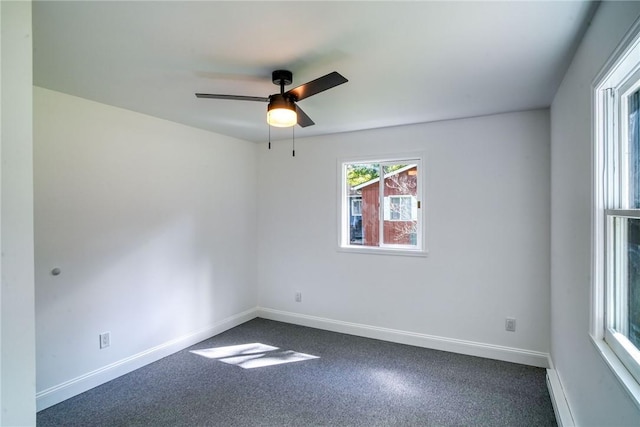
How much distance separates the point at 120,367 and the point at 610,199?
3.70 m

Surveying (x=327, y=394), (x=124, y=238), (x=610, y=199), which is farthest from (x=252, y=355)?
(x=610, y=199)

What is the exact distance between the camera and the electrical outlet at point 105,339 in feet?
8.91

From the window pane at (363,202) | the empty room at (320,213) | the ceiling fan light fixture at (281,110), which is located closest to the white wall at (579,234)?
the empty room at (320,213)

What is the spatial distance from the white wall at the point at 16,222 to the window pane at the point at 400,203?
3.08 m

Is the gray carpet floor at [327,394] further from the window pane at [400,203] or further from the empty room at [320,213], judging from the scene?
the window pane at [400,203]

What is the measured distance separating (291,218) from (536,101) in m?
2.85

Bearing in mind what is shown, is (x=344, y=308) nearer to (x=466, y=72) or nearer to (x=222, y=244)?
(x=222, y=244)

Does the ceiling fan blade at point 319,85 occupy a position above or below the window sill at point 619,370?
above

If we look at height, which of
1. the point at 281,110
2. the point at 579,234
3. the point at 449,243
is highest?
the point at 281,110

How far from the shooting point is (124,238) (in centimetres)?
289

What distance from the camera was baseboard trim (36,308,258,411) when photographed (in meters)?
2.39

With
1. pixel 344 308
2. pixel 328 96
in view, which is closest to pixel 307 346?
pixel 344 308

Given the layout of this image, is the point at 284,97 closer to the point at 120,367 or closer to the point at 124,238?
→ the point at 124,238

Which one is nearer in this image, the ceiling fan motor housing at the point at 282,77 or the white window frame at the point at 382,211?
the ceiling fan motor housing at the point at 282,77
